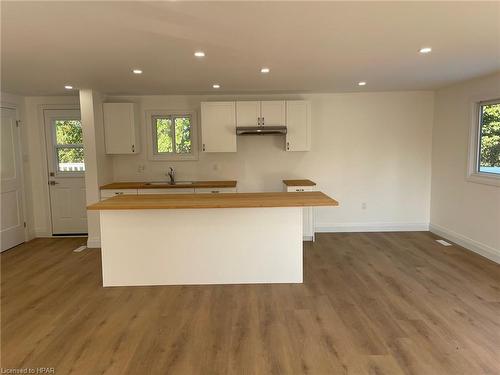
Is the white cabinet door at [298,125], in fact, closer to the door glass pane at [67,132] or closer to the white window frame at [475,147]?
the white window frame at [475,147]

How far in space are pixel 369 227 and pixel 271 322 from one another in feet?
11.8

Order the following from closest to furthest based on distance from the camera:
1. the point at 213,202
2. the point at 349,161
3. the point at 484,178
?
the point at 213,202
the point at 484,178
the point at 349,161

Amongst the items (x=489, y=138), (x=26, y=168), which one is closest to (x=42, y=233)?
(x=26, y=168)

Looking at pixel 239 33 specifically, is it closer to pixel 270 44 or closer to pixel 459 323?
pixel 270 44

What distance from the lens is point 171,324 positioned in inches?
113

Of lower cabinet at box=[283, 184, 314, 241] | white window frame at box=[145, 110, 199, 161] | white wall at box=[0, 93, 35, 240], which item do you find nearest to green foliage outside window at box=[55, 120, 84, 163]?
white wall at box=[0, 93, 35, 240]

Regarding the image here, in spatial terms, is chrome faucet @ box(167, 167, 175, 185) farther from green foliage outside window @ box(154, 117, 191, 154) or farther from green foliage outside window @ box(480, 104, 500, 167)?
green foliage outside window @ box(480, 104, 500, 167)

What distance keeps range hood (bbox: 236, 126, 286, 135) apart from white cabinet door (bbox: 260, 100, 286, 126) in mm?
80

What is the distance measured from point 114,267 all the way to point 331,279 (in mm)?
2437

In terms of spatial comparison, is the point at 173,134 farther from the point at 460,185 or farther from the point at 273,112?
the point at 460,185

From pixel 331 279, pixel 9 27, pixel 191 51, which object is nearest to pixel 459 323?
pixel 331 279

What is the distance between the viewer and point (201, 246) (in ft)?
12.0

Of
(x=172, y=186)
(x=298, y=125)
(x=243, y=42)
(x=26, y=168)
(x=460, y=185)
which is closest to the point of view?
(x=243, y=42)

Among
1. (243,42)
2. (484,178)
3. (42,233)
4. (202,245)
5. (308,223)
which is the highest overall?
(243,42)
